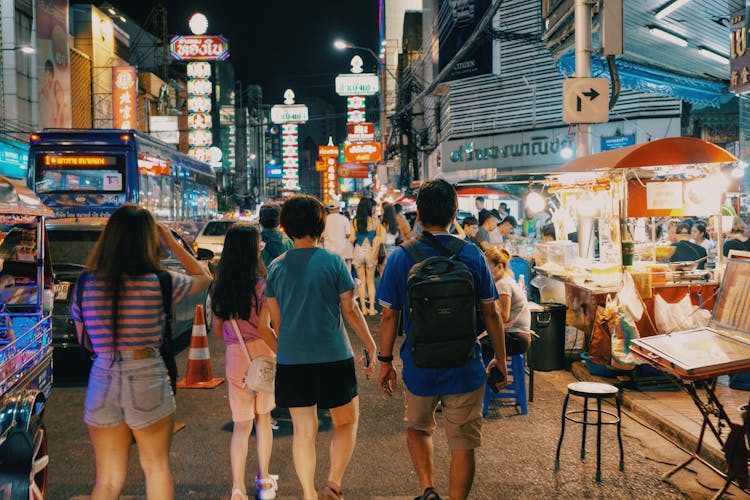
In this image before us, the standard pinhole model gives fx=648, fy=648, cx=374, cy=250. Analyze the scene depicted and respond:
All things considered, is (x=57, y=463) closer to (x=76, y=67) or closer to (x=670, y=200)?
(x=670, y=200)

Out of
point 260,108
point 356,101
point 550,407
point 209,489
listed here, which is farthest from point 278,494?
point 260,108

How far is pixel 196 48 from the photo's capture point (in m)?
45.4

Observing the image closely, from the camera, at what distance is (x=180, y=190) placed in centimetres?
1938

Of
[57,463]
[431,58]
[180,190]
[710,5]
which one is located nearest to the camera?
[57,463]

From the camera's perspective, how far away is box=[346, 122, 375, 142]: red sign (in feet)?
165

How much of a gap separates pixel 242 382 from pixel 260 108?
118 metres

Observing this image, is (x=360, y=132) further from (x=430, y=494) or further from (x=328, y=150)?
(x=430, y=494)

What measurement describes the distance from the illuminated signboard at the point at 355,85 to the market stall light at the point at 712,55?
4119 cm

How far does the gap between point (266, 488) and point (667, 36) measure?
11742mm

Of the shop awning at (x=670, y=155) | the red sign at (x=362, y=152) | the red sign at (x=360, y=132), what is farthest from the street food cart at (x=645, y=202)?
the red sign at (x=360, y=132)

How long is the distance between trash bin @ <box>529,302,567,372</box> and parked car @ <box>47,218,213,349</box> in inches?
169

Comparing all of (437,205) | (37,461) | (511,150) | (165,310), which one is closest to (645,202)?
(437,205)

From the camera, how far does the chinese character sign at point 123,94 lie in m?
32.5

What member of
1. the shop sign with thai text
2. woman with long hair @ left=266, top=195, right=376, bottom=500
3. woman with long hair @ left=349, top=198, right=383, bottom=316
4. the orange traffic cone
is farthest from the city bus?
the shop sign with thai text
